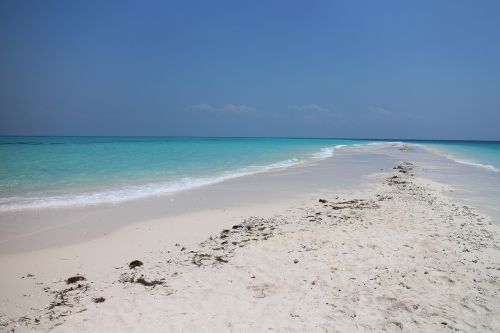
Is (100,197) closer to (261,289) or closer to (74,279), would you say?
(74,279)

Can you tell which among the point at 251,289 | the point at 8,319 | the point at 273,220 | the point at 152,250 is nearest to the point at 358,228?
the point at 273,220

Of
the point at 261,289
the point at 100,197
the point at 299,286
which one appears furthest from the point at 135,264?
the point at 100,197

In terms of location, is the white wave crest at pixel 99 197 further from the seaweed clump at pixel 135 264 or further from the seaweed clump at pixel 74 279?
the seaweed clump at pixel 74 279

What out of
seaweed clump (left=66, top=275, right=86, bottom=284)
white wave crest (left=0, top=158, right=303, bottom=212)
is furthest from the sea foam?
seaweed clump (left=66, top=275, right=86, bottom=284)

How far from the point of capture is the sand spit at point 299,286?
3959 mm

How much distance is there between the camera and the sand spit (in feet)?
13.0

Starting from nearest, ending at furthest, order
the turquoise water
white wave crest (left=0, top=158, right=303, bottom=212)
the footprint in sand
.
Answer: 1. the footprint in sand
2. white wave crest (left=0, top=158, right=303, bottom=212)
3. the turquoise water

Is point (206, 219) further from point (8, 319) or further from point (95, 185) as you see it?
point (95, 185)

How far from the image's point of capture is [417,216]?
866 cm

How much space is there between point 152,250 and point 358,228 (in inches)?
177

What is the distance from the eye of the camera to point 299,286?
190 inches

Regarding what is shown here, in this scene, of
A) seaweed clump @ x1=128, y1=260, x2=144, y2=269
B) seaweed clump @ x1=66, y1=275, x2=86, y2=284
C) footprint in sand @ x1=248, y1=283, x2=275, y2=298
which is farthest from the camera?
seaweed clump @ x1=128, y1=260, x2=144, y2=269

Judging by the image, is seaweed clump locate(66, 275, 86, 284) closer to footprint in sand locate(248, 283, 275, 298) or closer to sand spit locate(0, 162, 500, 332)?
sand spit locate(0, 162, 500, 332)

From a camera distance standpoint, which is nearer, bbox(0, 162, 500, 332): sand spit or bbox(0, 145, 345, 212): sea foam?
bbox(0, 162, 500, 332): sand spit
